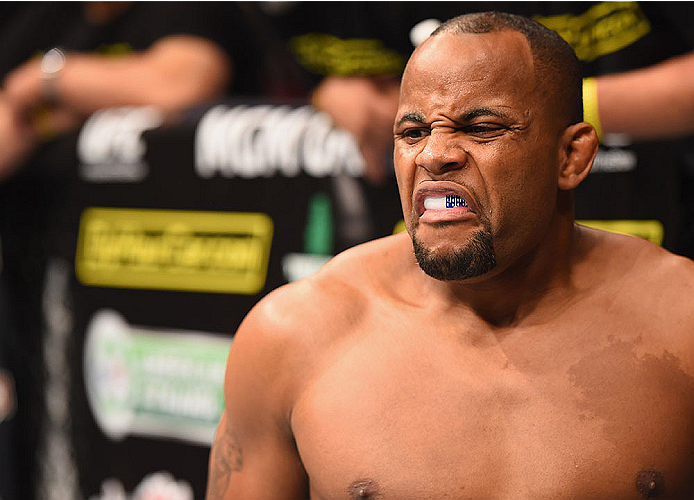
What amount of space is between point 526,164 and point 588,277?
0.73 ft

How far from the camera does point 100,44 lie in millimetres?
2965

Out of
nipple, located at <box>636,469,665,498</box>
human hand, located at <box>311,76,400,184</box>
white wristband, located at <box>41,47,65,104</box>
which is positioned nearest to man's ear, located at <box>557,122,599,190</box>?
nipple, located at <box>636,469,665,498</box>

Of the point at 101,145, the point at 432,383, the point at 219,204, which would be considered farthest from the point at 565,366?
the point at 101,145

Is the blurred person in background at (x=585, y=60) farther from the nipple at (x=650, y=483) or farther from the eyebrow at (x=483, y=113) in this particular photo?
the nipple at (x=650, y=483)

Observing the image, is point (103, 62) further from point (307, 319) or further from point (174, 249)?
point (307, 319)

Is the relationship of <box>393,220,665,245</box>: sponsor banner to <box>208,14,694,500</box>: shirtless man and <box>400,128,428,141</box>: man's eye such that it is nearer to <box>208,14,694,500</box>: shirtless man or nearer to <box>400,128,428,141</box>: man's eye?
<box>208,14,694,500</box>: shirtless man

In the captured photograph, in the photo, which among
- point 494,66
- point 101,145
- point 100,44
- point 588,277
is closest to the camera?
point 494,66

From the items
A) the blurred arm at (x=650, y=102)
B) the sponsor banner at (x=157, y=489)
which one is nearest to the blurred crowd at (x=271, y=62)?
the blurred arm at (x=650, y=102)

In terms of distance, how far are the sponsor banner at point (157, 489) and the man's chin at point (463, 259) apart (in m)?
1.46

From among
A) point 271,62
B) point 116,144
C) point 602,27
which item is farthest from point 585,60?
point 116,144

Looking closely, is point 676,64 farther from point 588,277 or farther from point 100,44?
point 100,44

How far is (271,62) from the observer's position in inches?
109

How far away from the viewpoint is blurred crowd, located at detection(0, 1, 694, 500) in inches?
69.7

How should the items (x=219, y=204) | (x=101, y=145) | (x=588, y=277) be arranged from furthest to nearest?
(x=101, y=145) → (x=219, y=204) → (x=588, y=277)
